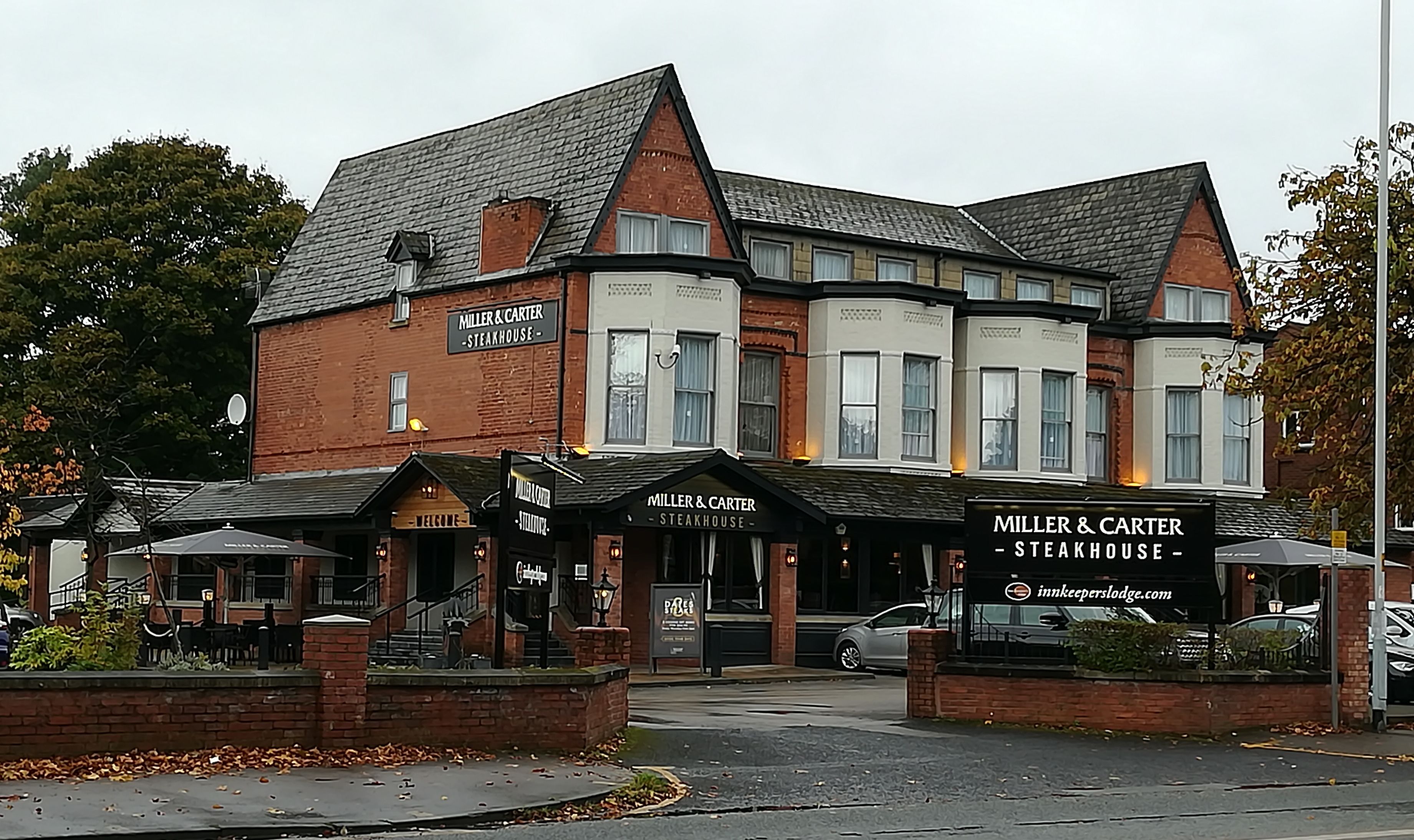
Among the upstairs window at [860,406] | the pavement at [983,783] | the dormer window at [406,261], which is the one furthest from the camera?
the dormer window at [406,261]

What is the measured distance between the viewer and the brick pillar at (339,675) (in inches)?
672

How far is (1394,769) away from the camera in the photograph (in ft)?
63.9

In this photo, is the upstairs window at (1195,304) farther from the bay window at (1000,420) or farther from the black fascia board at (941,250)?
the bay window at (1000,420)

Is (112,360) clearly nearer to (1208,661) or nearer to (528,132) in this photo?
(528,132)

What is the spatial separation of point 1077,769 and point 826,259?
2386 centimetres

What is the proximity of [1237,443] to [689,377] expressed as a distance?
47.3ft

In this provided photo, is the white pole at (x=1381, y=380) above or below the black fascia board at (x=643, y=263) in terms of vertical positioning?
below

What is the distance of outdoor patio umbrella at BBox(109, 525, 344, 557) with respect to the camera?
35.6 metres

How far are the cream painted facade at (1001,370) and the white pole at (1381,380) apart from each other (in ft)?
56.0

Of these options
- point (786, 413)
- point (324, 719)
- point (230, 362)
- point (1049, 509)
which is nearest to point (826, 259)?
point (786, 413)

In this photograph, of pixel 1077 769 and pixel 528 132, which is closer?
pixel 1077 769

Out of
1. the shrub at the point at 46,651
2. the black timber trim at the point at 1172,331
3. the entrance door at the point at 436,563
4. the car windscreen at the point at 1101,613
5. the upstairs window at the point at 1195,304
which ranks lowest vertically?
the shrub at the point at 46,651

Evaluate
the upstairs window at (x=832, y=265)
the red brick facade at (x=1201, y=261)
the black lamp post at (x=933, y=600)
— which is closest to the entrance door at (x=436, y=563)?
the black lamp post at (x=933, y=600)

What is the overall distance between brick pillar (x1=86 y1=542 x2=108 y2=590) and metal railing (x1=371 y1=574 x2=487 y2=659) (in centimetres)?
834
